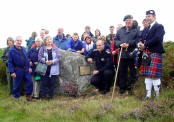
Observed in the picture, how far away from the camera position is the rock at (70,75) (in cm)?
902

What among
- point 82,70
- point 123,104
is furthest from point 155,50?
point 82,70

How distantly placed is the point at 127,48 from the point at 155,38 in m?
1.29

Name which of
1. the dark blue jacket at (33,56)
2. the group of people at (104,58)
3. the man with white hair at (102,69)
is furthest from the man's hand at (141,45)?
the dark blue jacket at (33,56)

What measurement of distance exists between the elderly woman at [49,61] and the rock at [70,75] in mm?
550

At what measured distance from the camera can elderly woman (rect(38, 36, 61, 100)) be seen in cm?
845

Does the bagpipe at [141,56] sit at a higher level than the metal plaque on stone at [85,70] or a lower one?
higher

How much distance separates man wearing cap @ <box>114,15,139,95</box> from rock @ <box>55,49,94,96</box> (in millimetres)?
1696

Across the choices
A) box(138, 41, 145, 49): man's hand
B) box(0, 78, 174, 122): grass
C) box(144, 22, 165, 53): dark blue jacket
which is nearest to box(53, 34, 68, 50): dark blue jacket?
box(0, 78, 174, 122): grass

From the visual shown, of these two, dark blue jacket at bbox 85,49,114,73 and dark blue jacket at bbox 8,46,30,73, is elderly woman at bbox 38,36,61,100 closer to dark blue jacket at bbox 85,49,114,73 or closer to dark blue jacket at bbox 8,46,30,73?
dark blue jacket at bbox 8,46,30,73

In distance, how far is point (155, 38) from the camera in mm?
6516

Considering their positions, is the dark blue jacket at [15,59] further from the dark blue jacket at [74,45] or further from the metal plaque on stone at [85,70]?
the metal plaque on stone at [85,70]

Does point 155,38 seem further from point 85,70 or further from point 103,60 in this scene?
point 85,70

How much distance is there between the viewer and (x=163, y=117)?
17.4 ft

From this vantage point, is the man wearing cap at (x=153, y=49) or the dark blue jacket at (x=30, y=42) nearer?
the man wearing cap at (x=153, y=49)
